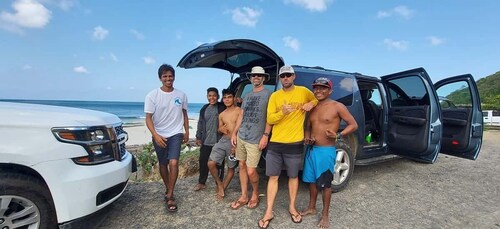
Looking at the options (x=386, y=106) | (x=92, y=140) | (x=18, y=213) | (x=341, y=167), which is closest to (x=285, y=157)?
(x=341, y=167)

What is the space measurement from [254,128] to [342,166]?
1.69m

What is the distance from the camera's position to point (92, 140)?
8.63 feet

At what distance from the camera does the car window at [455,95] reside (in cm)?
504

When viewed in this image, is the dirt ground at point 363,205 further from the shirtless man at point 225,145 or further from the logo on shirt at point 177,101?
the logo on shirt at point 177,101

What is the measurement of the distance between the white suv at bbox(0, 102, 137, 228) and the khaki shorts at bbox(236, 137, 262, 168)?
1.56 meters

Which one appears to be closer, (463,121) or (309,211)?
(309,211)

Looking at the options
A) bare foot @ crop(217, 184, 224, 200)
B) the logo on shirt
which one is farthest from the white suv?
bare foot @ crop(217, 184, 224, 200)

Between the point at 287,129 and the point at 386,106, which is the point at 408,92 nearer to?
the point at 386,106

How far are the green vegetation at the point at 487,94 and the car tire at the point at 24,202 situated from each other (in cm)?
629

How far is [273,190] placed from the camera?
3.31m

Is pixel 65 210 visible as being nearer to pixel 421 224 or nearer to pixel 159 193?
pixel 159 193

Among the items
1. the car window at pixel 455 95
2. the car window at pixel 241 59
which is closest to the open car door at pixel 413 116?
the car window at pixel 455 95

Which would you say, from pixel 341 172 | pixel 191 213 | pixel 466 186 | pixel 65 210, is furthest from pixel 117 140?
pixel 466 186

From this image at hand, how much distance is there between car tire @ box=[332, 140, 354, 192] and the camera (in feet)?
13.8
